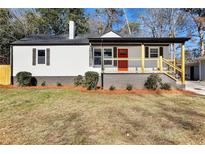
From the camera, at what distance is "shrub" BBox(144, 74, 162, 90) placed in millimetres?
14440

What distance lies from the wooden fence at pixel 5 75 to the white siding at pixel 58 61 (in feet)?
1.96

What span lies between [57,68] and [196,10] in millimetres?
22898

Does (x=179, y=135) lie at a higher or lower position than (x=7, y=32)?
lower

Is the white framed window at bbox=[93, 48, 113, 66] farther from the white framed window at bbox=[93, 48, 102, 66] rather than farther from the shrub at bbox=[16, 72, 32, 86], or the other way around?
the shrub at bbox=[16, 72, 32, 86]

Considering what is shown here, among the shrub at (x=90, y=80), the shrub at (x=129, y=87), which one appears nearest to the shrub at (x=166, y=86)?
the shrub at (x=129, y=87)

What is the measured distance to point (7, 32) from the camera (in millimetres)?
29906

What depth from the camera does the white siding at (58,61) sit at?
59.8 feet

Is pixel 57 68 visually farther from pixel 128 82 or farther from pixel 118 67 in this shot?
pixel 128 82

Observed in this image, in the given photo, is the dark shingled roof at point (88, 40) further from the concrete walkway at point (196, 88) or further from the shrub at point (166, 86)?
the concrete walkway at point (196, 88)

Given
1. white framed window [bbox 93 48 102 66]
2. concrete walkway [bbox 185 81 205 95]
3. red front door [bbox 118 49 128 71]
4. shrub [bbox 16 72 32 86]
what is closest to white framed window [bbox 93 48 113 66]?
white framed window [bbox 93 48 102 66]

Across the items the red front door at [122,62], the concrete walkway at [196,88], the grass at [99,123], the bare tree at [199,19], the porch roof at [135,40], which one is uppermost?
the bare tree at [199,19]

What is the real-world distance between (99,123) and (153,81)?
8460 mm

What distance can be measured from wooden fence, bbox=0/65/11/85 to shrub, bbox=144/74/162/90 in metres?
10.9

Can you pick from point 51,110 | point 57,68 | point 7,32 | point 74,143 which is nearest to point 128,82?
point 57,68
